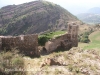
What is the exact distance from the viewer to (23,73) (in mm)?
8477

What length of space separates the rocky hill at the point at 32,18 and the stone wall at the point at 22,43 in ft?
300

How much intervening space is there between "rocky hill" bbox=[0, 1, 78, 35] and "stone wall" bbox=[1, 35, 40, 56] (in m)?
91.4

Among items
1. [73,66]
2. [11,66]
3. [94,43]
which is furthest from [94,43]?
[11,66]

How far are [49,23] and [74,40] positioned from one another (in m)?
103

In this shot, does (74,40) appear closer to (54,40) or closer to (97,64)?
(54,40)

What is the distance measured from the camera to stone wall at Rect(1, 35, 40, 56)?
43.5 feet

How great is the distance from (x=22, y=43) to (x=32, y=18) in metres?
108

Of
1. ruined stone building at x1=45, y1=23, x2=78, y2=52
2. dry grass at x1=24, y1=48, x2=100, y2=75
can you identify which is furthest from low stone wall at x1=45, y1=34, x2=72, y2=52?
dry grass at x1=24, y1=48, x2=100, y2=75

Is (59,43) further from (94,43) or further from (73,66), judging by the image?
(73,66)

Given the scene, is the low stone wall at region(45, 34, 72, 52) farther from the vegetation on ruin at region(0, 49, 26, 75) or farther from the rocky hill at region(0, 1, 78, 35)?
the rocky hill at region(0, 1, 78, 35)

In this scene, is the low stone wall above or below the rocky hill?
above

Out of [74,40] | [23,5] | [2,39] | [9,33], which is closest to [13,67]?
[2,39]

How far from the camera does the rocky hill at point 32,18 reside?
111250 mm

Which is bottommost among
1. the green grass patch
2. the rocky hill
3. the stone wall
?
the rocky hill
